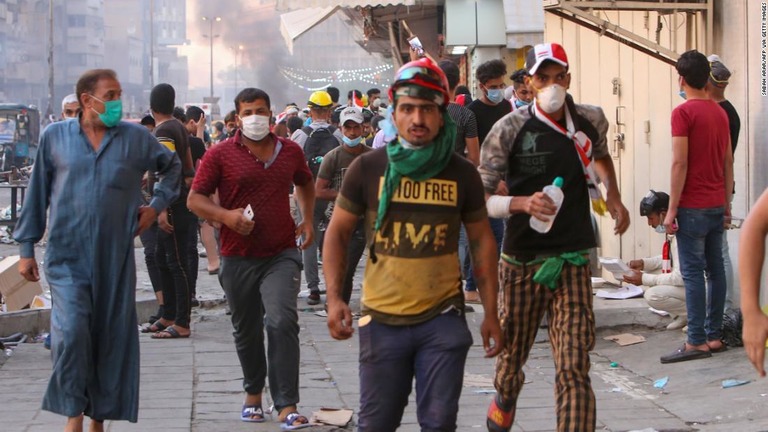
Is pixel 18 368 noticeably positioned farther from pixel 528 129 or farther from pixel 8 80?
pixel 8 80

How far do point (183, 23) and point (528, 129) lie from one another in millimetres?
191015

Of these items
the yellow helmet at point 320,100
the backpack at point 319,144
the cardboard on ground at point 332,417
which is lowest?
the cardboard on ground at point 332,417

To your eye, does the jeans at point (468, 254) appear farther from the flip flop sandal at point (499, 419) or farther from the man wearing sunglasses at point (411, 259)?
the man wearing sunglasses at point (411, 259)

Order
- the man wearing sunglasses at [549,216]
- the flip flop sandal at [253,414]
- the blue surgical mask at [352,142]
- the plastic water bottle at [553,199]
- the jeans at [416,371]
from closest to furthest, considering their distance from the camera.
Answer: the jeans at [416,371] < the plastic water bottle at [553,199] < the man wearing sunglasses at [549,216] < the flip flop sandal at [253,414] < the blue surgical mask at [352,142]

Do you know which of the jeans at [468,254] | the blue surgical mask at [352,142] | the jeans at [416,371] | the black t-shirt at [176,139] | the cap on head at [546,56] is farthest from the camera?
the jeans at [468,254]

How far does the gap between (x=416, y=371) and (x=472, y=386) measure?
3299 millimetres

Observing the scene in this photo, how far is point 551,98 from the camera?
5.62 m

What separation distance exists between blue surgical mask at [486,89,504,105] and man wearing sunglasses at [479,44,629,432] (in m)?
4.30

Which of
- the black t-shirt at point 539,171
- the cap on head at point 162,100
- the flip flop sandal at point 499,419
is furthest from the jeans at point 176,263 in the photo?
the black t-shirt at point 539,171

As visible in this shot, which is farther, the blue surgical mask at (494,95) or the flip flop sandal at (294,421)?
the blue surgical mask at (494,95)

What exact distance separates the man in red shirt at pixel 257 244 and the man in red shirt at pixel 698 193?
100 inches

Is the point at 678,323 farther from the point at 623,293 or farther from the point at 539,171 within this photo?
the point at 539,171

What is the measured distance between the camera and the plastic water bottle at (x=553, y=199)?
18.0 feet

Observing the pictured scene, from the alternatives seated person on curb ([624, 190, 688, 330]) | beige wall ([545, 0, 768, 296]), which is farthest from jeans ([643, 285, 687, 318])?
beige wall ([545, 0, 768, 296])
